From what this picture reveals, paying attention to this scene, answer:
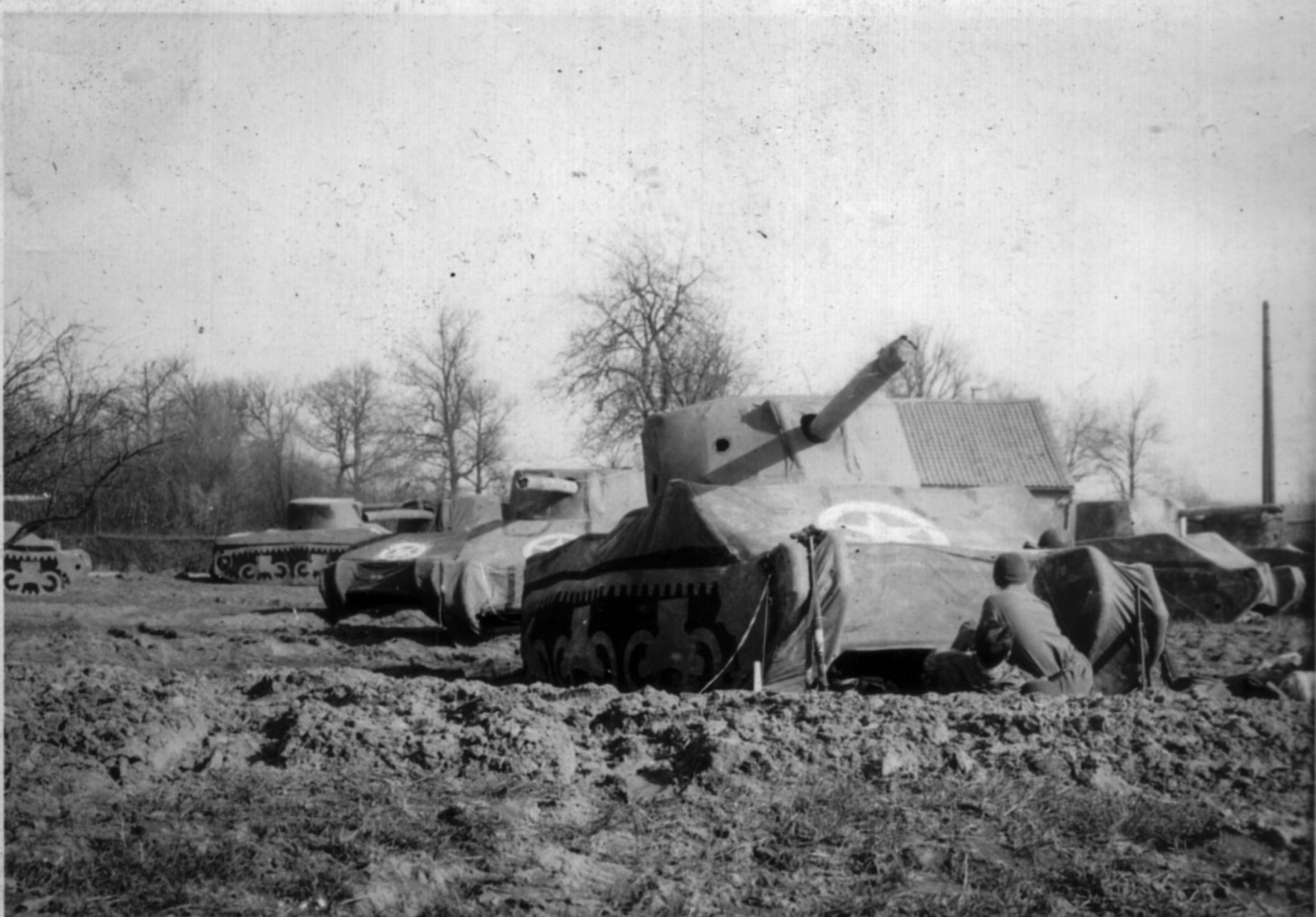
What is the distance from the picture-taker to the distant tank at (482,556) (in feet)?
45.8

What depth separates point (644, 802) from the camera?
4.53 m

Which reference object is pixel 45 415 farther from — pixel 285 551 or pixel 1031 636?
pixel 285 551

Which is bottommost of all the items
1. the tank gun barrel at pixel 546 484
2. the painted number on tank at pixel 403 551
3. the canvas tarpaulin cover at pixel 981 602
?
the painted number on tank at pixel 403 551

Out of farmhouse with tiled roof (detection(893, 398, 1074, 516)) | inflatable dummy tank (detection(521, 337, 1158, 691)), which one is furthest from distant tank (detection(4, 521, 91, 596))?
farmhouse with tiled roof (detection(893, 398, 1074, 516))

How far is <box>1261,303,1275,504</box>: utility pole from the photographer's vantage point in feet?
21.9

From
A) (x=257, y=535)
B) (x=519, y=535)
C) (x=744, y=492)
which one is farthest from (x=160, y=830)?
(x=257, y=535)

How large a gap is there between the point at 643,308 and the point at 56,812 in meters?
19.4

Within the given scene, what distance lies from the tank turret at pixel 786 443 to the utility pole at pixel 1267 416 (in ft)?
7.91

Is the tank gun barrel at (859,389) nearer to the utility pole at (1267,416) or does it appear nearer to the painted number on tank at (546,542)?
the utility pole at (1267,416)

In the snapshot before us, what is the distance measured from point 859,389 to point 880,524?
1.15 metres

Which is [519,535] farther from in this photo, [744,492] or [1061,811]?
[1061,811]

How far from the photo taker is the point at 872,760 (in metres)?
4.78

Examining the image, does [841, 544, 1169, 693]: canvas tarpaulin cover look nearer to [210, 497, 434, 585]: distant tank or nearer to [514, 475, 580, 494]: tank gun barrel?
[514, 475, 580, 494]: tank gun barrel

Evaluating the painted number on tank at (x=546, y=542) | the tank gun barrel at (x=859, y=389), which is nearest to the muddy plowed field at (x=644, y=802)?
the tank gun barrel at (x=859, y=389)
